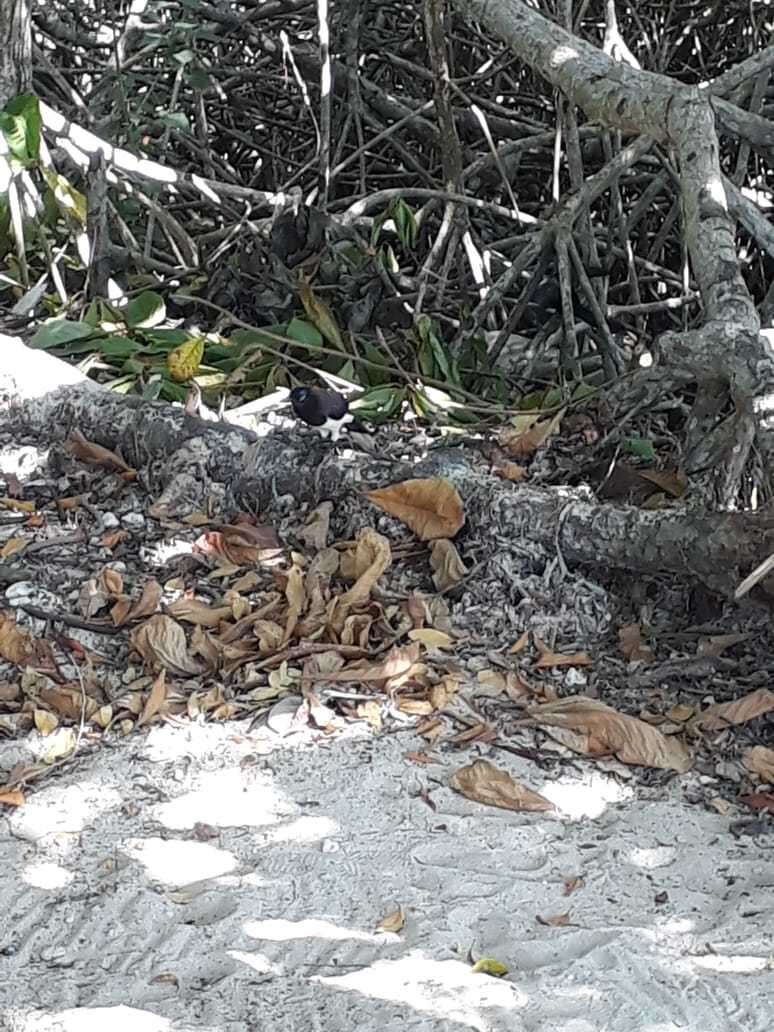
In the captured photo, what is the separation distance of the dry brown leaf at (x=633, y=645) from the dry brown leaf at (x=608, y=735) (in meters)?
0.22

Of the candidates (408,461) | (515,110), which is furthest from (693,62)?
(408,461)

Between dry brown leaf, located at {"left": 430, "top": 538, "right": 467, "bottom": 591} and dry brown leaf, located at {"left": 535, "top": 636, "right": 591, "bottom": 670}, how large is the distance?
0.89 ft

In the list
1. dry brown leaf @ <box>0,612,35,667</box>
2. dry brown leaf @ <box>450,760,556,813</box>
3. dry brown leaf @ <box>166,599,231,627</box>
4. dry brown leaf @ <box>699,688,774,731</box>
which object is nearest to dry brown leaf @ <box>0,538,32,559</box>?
dry brown leaf @ <box>0,612,35,667</box>

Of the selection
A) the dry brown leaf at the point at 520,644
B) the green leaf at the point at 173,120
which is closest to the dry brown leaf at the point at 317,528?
the dry brown leaf at the point at 520,644

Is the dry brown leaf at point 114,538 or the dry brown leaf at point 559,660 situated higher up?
the dry brown leaf at point 114,538

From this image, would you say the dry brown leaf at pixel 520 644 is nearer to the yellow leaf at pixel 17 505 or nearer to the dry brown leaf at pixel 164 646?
the dry brown leaf at pixel 164 646

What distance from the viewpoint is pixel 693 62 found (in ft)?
17.3

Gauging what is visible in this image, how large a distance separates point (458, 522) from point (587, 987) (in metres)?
1.29

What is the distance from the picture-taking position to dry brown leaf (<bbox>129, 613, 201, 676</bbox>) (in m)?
2.83

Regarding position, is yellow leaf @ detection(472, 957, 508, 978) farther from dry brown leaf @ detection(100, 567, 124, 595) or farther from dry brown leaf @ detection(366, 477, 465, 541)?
dry brown leaf @ detection(100, 567, 124, 595)

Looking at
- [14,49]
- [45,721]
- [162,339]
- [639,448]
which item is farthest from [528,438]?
[14,49]

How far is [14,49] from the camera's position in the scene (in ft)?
14.5

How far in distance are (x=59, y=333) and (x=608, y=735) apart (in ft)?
7.15

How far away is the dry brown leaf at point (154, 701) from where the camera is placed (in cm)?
268
